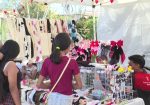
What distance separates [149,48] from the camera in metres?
5.55

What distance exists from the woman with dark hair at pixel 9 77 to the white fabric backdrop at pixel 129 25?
3.19m

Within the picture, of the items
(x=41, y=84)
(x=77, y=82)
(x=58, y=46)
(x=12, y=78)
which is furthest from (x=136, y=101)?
(x=12, y=78)

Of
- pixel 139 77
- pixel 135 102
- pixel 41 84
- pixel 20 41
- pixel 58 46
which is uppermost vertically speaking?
pixel 58 46

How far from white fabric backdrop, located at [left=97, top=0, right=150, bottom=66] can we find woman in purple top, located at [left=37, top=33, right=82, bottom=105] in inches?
113

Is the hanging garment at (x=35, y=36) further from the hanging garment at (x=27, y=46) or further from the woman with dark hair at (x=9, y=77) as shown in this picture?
the woman with dark hair at (x=9, y=77)

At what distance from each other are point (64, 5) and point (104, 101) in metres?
2.93

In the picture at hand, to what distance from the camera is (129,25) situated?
587 centimetres

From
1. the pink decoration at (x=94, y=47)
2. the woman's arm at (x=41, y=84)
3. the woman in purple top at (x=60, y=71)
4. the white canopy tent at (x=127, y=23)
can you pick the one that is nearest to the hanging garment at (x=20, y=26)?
the white canopy tent at (x=127, y=23)

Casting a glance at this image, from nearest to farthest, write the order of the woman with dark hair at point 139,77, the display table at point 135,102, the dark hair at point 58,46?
the dark hair at point 58,46
the display table at point 135,102
the woman with dark hair at point 139,77

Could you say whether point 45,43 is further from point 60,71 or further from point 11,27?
point 60,71

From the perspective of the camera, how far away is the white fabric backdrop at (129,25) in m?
5.59

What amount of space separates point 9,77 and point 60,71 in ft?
1.49

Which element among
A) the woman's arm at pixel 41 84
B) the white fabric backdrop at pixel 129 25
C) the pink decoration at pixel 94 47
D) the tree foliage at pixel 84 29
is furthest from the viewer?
the tree foliage at pixel 84 29

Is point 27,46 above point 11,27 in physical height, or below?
below
